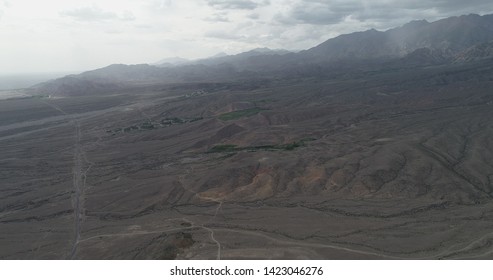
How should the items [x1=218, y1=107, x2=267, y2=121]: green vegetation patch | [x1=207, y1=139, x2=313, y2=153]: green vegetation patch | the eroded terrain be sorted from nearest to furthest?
the eroded terrain → [x1=207, y1=139, x2=313, y2=153]: green vegetation patch → [x1=218, y1=107, x2=267, y2=121]: green vegetation patch

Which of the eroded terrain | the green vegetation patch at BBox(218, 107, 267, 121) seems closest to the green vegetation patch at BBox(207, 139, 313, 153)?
the eroded terrain

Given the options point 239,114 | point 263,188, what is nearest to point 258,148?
point 263,188

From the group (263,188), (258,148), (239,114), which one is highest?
(239,114)

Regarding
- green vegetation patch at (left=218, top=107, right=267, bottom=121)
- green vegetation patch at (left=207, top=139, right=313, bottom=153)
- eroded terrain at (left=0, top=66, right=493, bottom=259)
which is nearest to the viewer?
eroded terrain at (left=0, top=66, right=493, bottom=259)

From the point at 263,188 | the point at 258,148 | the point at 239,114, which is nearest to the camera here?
the point at 263,188

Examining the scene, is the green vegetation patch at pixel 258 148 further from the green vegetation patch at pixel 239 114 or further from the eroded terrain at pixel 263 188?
the green vegetation patch at pixel 239 114

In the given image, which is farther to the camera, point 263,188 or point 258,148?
point 258,148

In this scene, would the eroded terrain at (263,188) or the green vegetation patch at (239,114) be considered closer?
the eroded terrain at (263,188)

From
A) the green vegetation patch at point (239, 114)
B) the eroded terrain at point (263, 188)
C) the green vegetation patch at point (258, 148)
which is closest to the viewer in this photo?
the eroded terrain at point (263, 188)

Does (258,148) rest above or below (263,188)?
above

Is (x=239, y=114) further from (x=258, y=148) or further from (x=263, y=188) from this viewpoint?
(x=263, y=188)

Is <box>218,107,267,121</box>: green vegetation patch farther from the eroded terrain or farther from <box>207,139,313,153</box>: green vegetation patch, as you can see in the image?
<box>207,139,313,153</box>: green vegetation patch

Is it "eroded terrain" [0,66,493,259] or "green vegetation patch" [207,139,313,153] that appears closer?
"eroded terrain" [0,66,493,259]

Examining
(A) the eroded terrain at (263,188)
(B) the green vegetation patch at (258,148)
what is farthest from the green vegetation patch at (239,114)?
(B) the green vegetation patch at (258,148)
